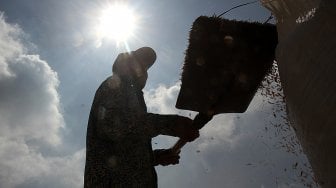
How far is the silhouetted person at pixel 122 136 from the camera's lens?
356 cm

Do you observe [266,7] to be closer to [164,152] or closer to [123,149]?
[123,149]

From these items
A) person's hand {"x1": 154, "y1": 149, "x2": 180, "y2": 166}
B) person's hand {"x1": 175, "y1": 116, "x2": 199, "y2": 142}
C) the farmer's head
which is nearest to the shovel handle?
person's hand {"x1": 154, "y1": 149, "x2": 180, "y2": 166}

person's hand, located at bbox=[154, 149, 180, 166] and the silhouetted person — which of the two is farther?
A: person's hand, located at bbox=[154, 149, 180, 166]

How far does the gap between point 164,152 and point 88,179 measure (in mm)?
1620

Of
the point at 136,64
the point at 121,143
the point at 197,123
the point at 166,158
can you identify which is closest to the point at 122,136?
the point at 121,143

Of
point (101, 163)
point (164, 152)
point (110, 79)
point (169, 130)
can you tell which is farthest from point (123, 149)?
point (164, 152)

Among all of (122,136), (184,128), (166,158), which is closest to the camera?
(122,136)

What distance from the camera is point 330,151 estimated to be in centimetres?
238

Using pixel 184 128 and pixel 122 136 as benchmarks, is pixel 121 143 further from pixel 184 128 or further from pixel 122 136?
pixel 184 128

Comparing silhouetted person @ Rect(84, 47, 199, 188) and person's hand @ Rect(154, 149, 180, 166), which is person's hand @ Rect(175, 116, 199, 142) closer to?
silhouetted person @ Rect(84, 47, 199, 188)

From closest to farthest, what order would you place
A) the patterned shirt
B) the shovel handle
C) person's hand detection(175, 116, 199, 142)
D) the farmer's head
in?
the patterned shirt → person's hand detection(175, 116, 199, 142) → the farmer's head → the shovel handle

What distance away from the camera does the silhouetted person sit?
140 inches

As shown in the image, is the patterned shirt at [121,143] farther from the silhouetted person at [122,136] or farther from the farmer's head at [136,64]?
the farmer's head at [136,64]

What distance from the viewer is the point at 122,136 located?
358 cm
